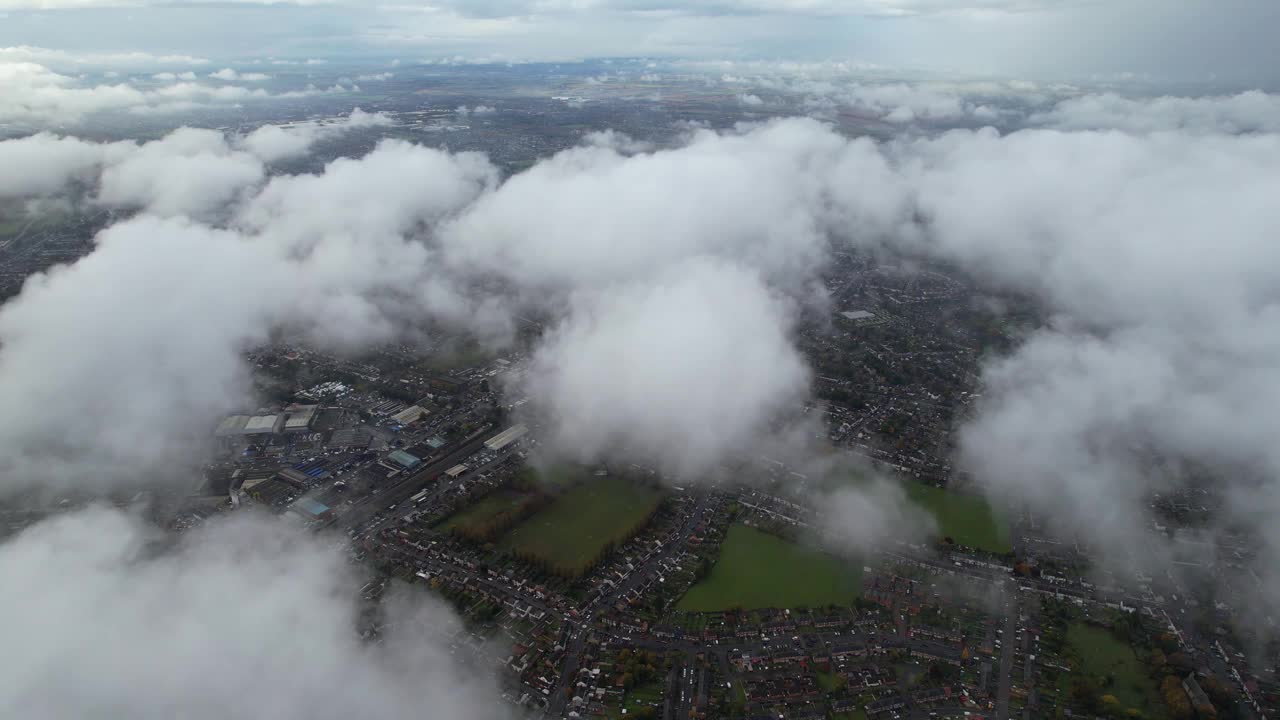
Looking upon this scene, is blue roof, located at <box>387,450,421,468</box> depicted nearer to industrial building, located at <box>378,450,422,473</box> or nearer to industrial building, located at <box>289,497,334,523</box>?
industrial building, located at <box>378,450,422,473</box>

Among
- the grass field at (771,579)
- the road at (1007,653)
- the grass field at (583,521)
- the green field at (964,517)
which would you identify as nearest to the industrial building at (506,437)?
the grass field at (583,521)

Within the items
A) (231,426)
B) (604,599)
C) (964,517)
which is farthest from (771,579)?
(231,426)

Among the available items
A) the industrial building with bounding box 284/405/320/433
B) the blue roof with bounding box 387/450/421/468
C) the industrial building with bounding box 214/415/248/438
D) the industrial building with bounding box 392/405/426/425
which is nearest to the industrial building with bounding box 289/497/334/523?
the blue roof with bounding box 387/450/421/468

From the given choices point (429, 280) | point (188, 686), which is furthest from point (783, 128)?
point (188, 686)

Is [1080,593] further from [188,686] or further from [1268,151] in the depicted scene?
[1268,151]

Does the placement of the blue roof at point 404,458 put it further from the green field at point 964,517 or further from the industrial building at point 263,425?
the green field at point 964,517
